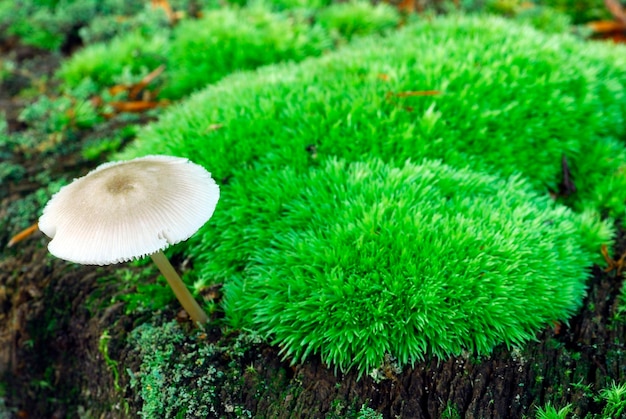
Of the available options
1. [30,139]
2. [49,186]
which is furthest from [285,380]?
[30,139]

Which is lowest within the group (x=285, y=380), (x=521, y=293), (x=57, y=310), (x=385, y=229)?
(x=57, y=310)

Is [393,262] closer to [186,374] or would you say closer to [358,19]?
[186,374]

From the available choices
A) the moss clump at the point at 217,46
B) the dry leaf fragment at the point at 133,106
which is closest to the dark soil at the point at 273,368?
the dry leaf fragment at the point at 133,106

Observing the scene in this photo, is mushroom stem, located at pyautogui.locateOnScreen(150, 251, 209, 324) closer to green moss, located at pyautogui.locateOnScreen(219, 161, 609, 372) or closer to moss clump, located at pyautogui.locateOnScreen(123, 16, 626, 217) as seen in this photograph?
green moss, located at pyautogui.locateOnScreen(219, 161, 609, 372)

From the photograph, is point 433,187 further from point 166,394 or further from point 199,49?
point 199,49

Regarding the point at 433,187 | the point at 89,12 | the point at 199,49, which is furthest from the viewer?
the point at 89,12

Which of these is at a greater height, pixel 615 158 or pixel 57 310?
pixel 615 158

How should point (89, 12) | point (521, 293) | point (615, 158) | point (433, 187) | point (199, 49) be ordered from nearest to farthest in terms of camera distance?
point (521, 293) → point (433, 187) → point (615, 158) → point (199, 49) → point (89, 12)
